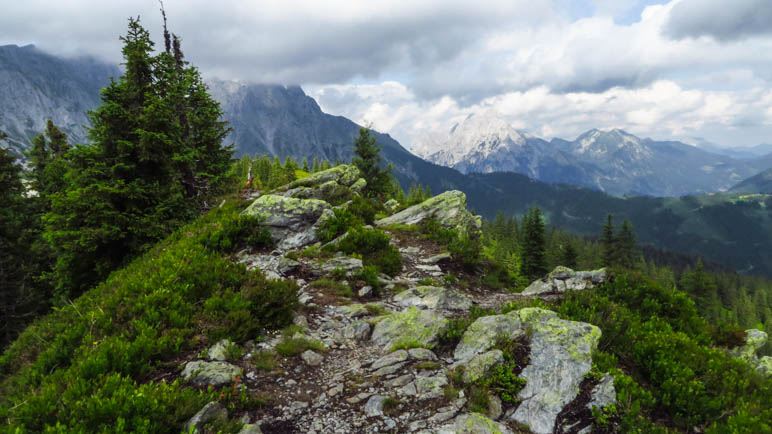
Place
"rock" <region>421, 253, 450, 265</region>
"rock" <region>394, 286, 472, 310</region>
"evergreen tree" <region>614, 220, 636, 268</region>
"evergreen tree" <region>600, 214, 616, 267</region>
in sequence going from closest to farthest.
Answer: "rock" <region>394, 286, 472, 310</region> → "rock" <region>421, 253, 450, 265</region> → "evergreen tree" <region>614, 220, 636, 268</region> → "evergreen tree" <region>600, 214, 616, 267</region>

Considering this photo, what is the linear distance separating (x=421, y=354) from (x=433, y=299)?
128 inches

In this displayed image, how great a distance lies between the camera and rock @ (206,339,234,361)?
687cm

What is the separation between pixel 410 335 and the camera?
8062mm

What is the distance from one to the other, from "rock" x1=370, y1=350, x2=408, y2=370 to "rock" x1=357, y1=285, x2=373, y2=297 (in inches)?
150

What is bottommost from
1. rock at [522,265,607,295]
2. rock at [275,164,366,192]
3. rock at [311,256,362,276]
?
rock at [522,265,607,295]

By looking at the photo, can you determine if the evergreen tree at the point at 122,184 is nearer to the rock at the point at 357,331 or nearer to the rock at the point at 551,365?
the rock at the point at 357,331

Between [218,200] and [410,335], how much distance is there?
60.9 feet

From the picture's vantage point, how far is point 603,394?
231 inches

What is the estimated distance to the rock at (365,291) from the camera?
11.1m

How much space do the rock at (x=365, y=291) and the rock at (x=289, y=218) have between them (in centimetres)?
441

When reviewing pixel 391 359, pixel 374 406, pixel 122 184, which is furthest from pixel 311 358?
pixel 122 184

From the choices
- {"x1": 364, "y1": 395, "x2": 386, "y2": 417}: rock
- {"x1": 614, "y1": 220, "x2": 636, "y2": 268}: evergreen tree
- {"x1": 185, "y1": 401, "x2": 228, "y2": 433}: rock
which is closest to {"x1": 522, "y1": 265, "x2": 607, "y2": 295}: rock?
{"x1": 364, "y1": 395, "x2": 386, "y2": 417}: rock

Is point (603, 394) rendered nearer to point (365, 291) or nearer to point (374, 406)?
point (374, 406)

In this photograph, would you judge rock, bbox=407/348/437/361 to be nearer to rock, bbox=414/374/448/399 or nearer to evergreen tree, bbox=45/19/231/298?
rock, bbox=414/374/448/399
